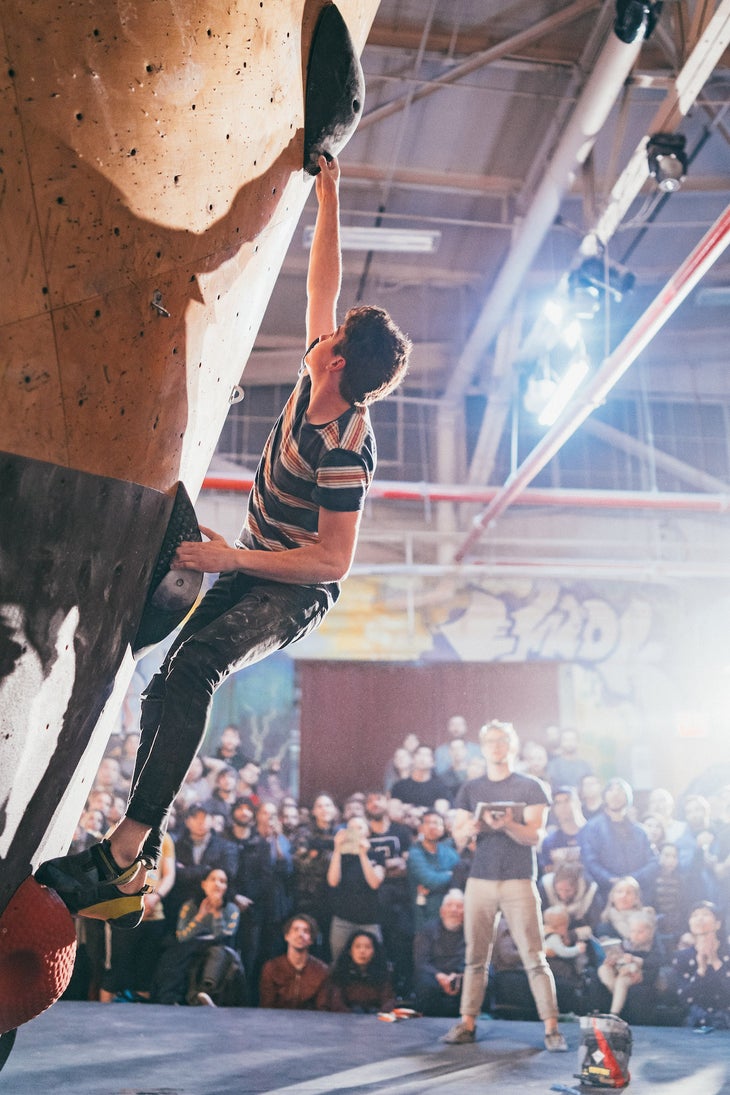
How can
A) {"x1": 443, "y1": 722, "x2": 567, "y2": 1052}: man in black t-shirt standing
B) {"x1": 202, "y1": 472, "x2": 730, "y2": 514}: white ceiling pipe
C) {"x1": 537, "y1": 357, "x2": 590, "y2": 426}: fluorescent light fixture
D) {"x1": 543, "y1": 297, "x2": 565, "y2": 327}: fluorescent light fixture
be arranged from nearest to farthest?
{"x1": 443, "y1": 722, "x2": 567, "y2": 1052}: man in black t-shirt standing, {"x1": 537, "y1": 357, "x2": 590, "y2": 426}: fluorescent light fixture, {"x1": 543, "y1": 297, "x2": 565, "y2": 327}: fluorescent light fixture, {"x1": 202, "y1": 472, "x2": 730, "y2": 514}: white ceiling pipe

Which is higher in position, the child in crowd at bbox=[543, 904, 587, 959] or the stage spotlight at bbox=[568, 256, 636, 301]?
the stage spotlight at bbox=[568, 256, 636, 301]

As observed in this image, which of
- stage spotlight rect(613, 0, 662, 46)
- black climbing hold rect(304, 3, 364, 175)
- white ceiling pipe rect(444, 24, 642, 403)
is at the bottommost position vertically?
black climbing hold rect(304, 3, 364, 175)

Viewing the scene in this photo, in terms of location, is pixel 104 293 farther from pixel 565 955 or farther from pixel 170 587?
pixel 565 955

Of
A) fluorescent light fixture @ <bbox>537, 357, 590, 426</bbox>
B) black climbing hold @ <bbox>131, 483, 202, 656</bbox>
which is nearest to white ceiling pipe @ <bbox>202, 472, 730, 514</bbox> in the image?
fluorescent light fixture @ <bbox>537, 357, 590, 426</bbox>

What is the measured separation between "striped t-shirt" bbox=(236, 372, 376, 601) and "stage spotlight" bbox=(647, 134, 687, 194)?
16.3 feet

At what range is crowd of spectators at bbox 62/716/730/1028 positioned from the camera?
8.03 metres

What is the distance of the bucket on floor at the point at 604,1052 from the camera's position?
508 centimetres

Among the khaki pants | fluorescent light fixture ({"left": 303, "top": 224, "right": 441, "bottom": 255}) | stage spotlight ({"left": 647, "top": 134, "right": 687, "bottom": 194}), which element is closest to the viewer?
stage spotlight ({"left": 647, "top": 134, "right": 687, "bottom": 194})

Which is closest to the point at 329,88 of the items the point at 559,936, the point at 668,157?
the point at 668,157

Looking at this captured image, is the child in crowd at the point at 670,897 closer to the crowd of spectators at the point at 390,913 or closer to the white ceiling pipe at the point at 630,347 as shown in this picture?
the crowd of spectators at the point at 390,913

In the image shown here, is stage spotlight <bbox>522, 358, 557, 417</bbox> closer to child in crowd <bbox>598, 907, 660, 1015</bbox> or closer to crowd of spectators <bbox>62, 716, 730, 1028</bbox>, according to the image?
crowd of spectators <bbox>62, 716, 730, 1028</bbox>

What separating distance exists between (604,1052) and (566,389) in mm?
5236

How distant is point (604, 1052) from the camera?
202 inches

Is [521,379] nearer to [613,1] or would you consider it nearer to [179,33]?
[613,1]
